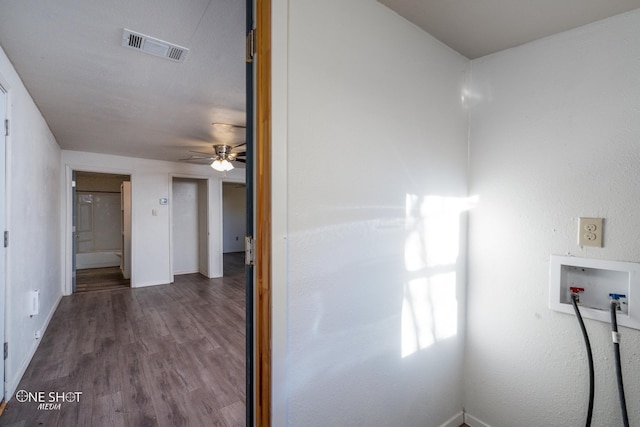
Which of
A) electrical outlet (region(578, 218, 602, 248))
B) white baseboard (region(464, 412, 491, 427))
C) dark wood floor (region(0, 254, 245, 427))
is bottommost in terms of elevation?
dark wood floor (region(0, 254, 245, 427))

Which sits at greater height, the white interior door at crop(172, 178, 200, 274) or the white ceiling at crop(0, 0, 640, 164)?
the white ceiling at crop(0, 0, 640, 164)

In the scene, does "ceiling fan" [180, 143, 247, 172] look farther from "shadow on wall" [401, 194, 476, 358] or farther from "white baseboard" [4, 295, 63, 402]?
"shadow on wall" [401, 194, 476, 358]

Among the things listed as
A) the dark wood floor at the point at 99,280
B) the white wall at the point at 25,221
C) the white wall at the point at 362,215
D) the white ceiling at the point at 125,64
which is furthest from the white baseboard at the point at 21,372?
the white wall at the point at 362,215

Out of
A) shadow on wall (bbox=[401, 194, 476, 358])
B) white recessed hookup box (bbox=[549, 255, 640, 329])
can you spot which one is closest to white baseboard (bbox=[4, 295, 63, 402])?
shadow on wall (bbox=[401, 194, 476, 358])

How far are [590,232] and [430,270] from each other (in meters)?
0.74

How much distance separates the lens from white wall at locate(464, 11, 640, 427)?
129 cm

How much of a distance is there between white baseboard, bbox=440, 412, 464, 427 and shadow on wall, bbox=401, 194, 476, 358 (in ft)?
1.64

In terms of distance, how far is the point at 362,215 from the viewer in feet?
4.14

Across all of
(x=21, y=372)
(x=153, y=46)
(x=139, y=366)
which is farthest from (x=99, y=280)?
(x=153, y=46)

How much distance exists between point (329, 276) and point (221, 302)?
3.66 m

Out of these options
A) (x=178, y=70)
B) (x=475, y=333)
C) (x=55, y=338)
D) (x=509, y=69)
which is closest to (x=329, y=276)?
(x=475, y=333)

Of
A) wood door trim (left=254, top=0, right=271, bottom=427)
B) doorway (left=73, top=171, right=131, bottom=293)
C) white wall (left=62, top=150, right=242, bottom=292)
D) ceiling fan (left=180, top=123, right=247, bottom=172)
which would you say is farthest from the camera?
doorway (left=73, top=171, right=131, bottom=293)

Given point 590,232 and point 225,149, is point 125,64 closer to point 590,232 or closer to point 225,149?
point 225,149

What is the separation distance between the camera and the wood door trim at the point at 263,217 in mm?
1006
